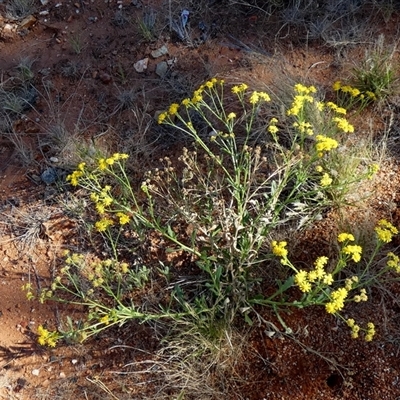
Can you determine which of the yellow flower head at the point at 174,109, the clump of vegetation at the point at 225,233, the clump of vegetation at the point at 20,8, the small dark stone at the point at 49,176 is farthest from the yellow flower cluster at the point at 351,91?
the clump of vegetation at the point at 20,8

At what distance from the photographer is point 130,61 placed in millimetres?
3674

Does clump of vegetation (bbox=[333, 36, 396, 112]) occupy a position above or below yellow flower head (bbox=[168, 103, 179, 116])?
below

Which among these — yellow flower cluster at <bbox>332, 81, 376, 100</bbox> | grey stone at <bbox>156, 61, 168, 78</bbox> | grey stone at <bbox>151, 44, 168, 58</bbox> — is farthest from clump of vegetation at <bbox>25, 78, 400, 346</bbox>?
grey stone at <bbox>151, 44, 168, 58</bbox>

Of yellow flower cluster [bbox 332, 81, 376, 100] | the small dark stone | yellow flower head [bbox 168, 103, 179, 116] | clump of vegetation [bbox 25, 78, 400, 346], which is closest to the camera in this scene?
clump of vegetation [bbox 25, 78, 400, 346]

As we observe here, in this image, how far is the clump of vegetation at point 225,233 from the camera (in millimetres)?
2311

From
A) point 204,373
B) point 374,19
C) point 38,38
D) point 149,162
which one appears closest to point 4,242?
point 149,162

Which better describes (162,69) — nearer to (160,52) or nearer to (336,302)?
(160,52)

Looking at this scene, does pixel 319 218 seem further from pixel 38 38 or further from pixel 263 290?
pixel 38 38

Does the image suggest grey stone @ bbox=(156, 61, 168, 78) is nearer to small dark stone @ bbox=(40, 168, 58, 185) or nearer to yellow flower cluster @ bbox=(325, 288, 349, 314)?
small dark stone @ bbox=(40, 168, 58, 185)

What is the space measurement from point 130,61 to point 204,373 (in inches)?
91.2

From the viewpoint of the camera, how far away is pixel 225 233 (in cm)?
243

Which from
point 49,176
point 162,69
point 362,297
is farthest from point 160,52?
point 362,297

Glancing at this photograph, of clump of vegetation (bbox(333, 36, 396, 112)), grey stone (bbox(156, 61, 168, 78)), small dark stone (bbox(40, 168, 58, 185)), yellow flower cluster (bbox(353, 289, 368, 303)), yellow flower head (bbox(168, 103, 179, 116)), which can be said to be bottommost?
small dark stone (bbox(40, 168, 58, 185))

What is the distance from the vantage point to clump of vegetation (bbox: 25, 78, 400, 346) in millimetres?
2311
